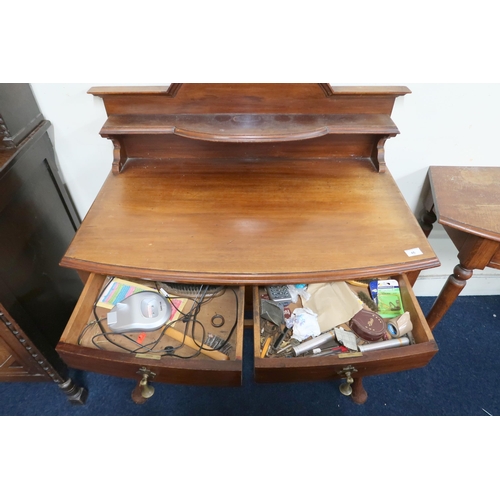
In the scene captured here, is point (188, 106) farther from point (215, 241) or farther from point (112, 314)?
point (112, 314)

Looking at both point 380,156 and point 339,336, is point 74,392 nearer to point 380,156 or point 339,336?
point 339,336

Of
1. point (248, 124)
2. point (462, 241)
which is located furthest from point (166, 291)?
point (462, 241)

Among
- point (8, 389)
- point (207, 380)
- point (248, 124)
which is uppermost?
point (248, 124)

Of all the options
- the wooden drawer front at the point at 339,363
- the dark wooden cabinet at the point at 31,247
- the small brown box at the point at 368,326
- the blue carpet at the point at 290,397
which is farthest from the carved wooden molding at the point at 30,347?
the small brown box at the point at 368,326

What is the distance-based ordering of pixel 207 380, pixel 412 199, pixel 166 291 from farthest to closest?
pixel 412 199, pixel 166 291, pixel 207 380

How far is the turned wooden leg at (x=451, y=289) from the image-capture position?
100cm

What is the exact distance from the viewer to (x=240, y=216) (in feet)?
2.77

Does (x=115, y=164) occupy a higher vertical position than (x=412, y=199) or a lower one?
higher

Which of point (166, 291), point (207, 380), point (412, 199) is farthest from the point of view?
point (412, 199)

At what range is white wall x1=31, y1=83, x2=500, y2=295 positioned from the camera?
952 mm

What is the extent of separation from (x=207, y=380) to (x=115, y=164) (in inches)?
25.6

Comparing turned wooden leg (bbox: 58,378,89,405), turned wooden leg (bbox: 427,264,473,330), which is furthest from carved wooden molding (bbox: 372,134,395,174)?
turned wooden leg (bbox: 58,378,89,405)

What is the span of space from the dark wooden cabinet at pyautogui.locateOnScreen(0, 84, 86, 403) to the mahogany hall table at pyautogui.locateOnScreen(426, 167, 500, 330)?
3.79 feet

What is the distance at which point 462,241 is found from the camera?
38.0 inches
